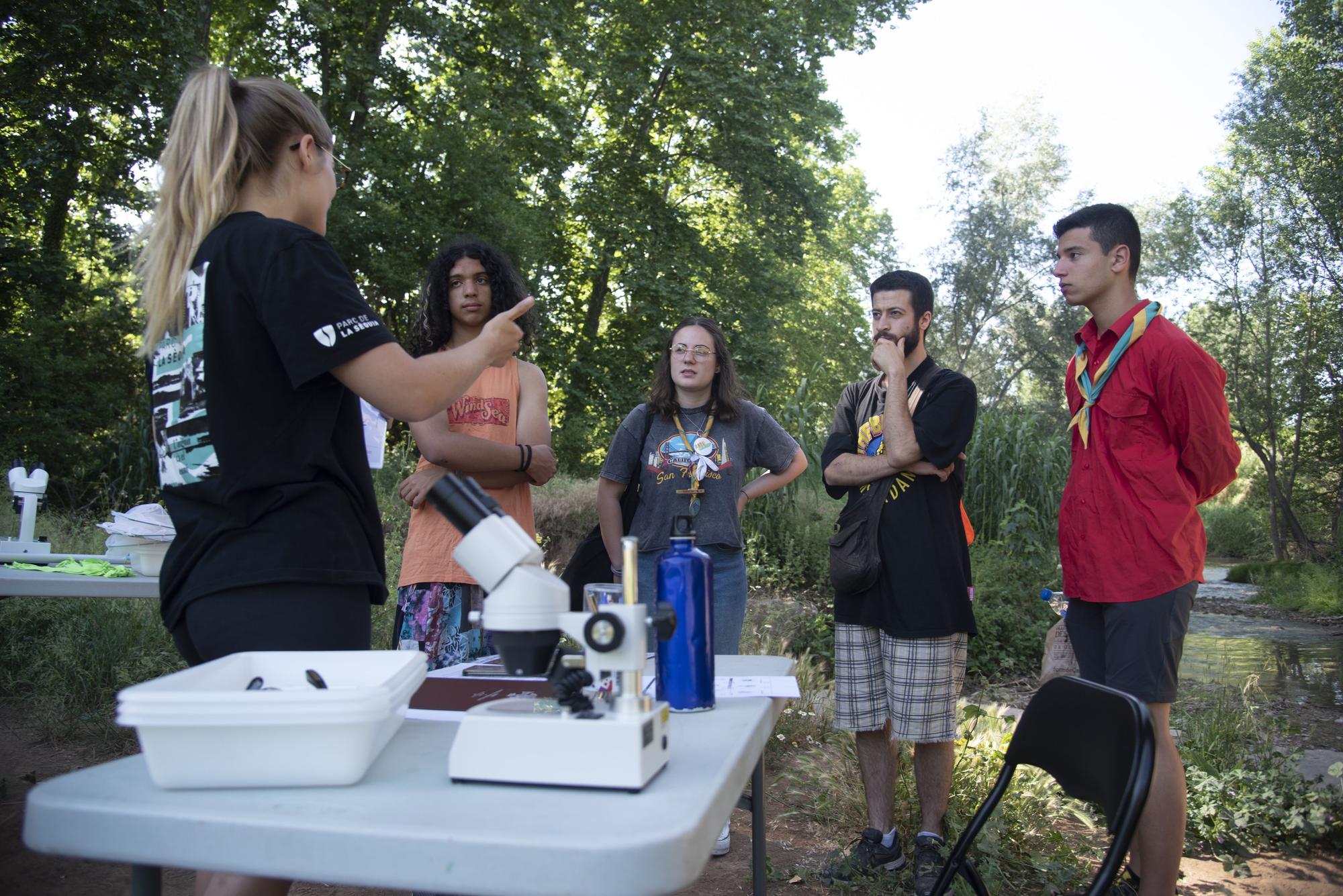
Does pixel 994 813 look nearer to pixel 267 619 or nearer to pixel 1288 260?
pixel 267 619

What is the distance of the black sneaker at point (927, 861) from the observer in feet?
9.68

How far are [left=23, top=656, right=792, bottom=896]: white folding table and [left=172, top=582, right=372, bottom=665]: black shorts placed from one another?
234 millimetres

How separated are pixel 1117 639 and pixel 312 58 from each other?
12.5 m

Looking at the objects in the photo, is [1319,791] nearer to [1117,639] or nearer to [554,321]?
[1117,639]

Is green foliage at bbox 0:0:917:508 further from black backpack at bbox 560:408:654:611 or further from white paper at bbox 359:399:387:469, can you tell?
black backpack at bbox 560:408:654:611

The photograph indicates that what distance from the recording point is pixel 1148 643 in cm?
264

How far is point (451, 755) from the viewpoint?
47.7 inches

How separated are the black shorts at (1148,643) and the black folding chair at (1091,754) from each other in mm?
833

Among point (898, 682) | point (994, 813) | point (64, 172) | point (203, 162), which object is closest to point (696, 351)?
point (898, 682)

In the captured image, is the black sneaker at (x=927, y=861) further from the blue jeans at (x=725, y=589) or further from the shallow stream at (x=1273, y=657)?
the shallow stream at (x=1273, y=657)

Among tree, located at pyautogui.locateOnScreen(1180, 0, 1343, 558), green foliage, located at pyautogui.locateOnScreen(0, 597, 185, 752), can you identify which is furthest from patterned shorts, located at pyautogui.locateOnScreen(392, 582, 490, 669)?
tree, located at pyautogui.locateOnScreen(1180, 0, 1343, 558)

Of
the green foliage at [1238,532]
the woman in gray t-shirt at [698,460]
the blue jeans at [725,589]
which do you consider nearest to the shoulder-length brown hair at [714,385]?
the woman in gray t-shirt at [698,460]

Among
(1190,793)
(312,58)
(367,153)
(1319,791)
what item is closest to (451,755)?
(1190,793)

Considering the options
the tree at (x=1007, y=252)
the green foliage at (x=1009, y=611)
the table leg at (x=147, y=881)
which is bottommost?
the green foliage at (x=1009, y=611)
